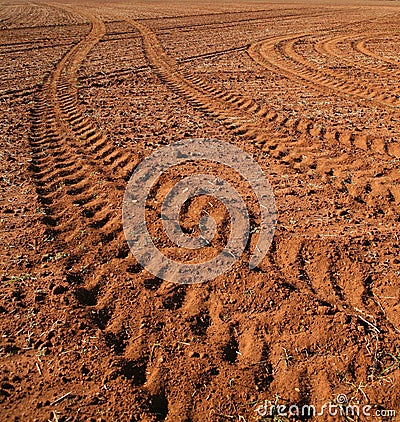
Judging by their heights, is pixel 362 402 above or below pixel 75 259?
below

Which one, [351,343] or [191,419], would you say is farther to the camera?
[351,343]

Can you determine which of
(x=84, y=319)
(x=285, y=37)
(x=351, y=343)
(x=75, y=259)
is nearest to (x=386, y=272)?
(x=351, y=343)

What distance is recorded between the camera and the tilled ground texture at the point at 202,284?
2.74 m

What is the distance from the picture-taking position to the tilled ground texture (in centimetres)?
274

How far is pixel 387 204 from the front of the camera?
448 centimetres

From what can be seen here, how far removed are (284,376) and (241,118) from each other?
5036mm

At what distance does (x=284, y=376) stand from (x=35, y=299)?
210 cm

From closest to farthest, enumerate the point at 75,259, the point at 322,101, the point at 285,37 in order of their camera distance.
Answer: the point at 75,259 < the point at 322,101 < the point at 285,37

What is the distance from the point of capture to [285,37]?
14844 mm

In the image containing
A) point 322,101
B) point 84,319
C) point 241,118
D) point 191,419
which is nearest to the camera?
point 191,419

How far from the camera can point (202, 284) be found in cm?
359

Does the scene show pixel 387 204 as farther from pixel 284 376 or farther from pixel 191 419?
pixel 191 419

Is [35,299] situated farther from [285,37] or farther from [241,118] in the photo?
[285,37]

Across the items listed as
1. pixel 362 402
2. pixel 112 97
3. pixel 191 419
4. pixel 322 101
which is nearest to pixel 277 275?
pixel 362 402
